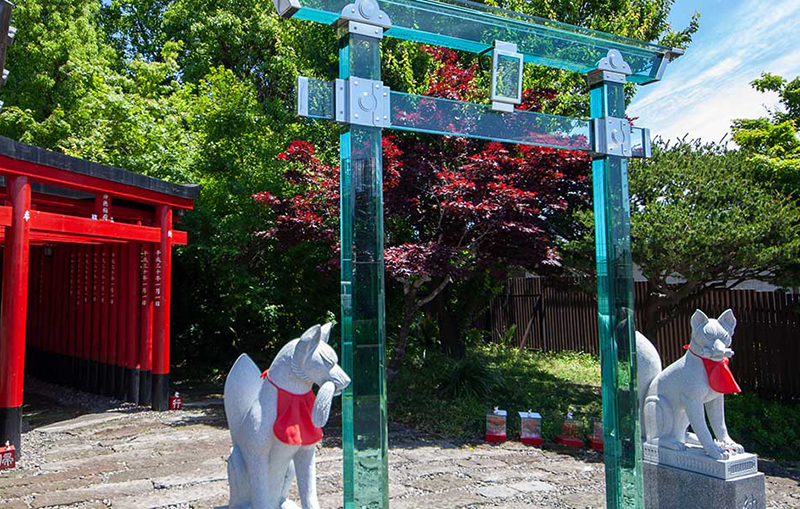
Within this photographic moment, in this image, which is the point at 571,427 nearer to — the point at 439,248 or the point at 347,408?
the point at 439,248

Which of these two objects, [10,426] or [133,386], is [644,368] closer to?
[10,426]

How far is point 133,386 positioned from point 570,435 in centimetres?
655

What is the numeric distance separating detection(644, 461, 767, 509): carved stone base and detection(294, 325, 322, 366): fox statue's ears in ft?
10.3

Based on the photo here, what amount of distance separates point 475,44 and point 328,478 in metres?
4.12

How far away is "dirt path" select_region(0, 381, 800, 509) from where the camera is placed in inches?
195

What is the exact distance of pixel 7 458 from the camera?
5910 millimetres

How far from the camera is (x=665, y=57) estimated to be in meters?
3.94

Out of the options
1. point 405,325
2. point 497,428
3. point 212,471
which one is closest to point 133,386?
point 212,471

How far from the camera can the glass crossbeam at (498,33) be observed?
3064mm

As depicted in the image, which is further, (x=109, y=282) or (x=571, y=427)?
(x=109, y=282)

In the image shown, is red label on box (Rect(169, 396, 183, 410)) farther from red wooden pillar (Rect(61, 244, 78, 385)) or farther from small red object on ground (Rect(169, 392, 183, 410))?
red wooden pillar (Rect(61, 244, 78, 385))

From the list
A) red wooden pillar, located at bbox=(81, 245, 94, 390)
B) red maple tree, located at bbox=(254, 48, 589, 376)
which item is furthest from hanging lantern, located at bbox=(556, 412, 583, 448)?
red wooden pillar, located at bbox=(81, 245, 94, 390)

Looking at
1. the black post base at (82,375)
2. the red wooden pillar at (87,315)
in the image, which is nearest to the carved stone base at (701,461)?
the red wooden pillar at (87,315)

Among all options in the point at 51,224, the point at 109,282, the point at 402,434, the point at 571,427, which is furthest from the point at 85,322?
the point at 571,427
